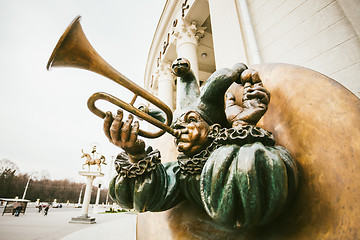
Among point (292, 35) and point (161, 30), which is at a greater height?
point (161, 30)

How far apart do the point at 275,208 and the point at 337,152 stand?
9.4 inches

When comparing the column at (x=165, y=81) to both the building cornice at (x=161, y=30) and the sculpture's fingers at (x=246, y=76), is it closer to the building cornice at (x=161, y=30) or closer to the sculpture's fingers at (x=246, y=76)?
the building cornice at (x=161, y=30)

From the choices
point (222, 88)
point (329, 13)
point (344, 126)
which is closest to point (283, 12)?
point (329, 13)

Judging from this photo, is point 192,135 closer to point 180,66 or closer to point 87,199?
point 180,66

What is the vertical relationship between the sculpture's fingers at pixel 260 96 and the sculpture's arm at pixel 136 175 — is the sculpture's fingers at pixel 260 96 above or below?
above

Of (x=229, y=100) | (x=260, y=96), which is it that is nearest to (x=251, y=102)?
(x=260, y=96)

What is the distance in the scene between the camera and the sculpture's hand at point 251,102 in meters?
0.68

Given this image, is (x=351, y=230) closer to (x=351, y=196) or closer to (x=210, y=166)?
(x=351, y=196)

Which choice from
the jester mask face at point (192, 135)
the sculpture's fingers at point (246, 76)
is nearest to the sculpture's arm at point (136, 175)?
the jester mask face at point (192, 135)

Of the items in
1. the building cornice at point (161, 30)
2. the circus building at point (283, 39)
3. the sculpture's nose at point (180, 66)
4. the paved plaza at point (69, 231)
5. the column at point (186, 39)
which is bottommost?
the paved plaza at point (69, 231)

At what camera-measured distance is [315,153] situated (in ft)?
1.81

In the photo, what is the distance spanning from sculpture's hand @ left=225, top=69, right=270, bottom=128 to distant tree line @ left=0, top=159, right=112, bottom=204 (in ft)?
137

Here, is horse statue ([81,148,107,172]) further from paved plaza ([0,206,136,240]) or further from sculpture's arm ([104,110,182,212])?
sculpture's arm ([104,110,182,212])

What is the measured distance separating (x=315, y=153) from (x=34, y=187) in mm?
53134
